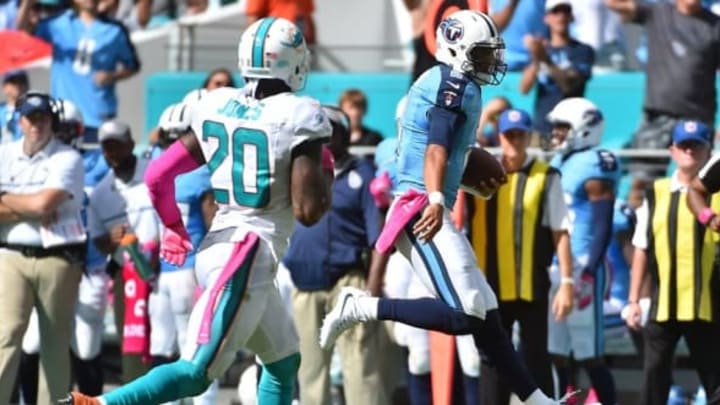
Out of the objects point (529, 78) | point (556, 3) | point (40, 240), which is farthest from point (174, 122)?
point (529, 78)

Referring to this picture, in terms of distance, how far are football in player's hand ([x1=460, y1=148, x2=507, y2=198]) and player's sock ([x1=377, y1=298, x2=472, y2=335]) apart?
64 centimetres

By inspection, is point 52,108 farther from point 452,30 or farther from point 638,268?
point 638,268

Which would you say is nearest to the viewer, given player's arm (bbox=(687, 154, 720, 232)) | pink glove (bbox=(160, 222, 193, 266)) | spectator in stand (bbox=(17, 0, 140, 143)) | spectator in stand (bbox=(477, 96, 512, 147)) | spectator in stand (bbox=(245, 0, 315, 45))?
pink glove (bbox=(160, 222, 193, 266))

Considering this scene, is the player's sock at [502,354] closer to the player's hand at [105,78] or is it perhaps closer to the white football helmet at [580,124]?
the white football helmet at [580,124]

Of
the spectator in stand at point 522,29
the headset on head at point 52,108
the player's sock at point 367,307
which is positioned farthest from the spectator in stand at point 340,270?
the spectator in stand at point 522,29

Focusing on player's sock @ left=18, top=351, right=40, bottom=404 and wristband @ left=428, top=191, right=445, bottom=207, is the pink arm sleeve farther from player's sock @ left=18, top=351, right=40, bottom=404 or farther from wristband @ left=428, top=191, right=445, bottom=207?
player's sock @ left=18, top=351, right=40, bottom=404

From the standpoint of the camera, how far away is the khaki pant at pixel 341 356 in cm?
1222

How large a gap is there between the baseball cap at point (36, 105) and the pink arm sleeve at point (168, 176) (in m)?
2.17

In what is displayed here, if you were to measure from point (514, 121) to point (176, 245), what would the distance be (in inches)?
104

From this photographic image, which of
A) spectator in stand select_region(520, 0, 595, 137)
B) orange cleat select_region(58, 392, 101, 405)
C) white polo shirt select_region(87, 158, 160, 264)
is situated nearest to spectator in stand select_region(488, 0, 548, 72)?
spectator in stand select_region(520, 0, 595, 137)

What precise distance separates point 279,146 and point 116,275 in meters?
4.07

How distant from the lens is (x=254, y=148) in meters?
9.51

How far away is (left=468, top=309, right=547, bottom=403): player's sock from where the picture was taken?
1005 cm

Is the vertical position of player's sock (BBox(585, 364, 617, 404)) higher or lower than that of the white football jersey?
lower
